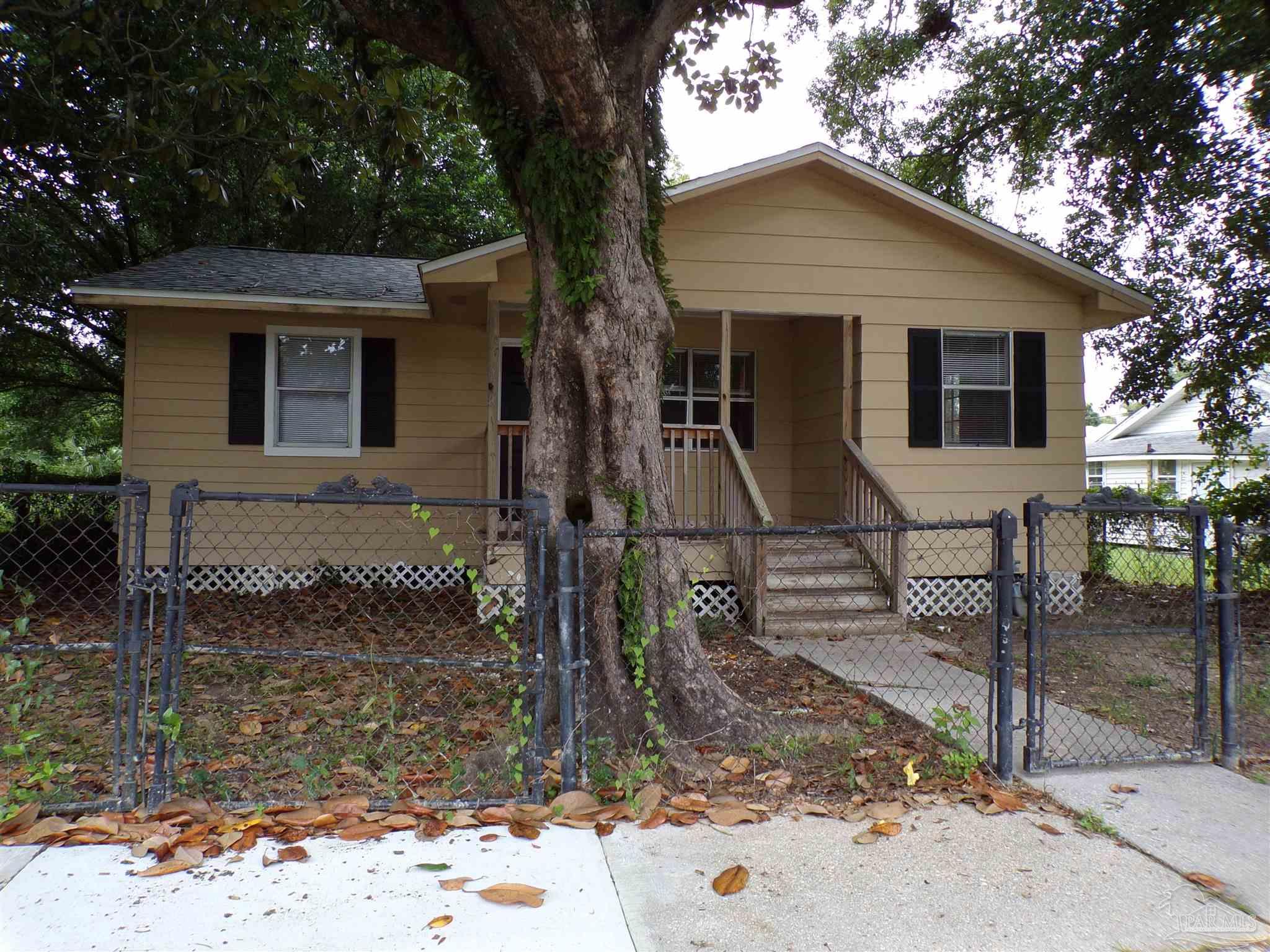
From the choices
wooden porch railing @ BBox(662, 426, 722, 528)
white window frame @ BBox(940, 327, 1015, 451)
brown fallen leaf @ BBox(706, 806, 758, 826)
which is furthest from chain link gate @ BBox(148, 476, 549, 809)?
white window frame @ BBox(940, 327, 1015, 451)

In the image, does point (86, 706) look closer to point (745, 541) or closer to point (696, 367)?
point (745, 541)

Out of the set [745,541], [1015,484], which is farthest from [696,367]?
[1015,484]

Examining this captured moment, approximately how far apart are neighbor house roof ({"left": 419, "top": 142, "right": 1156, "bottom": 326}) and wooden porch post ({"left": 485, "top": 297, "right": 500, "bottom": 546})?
63 cm

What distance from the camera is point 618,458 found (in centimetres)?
436

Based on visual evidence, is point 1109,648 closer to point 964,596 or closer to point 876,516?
point 964,596

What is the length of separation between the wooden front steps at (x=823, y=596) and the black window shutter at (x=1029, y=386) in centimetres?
254

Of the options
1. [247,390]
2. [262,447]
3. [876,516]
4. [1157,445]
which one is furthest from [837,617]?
[1157,445]

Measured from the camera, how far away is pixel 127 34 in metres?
7.81

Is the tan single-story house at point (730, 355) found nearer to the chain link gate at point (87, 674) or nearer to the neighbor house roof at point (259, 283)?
the neighbor house roof at point (259, 283)

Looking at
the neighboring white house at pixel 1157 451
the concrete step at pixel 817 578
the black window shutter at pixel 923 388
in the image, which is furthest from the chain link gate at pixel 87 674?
the neighboring white house at pixel 1157 451

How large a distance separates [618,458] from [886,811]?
2.09m

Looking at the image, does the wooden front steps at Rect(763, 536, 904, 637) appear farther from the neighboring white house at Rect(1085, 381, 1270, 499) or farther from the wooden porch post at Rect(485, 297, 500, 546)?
the neighboring white house at Rect(1085, 381, 1270, 499)

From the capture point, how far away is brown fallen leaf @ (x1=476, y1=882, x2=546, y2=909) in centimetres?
276

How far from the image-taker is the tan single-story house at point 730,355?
8.42 metres
